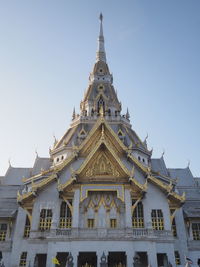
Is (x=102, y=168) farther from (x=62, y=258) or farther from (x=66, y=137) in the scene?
(x=66, y=137)

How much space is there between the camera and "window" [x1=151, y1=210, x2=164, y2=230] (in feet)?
69.5

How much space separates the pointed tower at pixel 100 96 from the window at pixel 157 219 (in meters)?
14.8

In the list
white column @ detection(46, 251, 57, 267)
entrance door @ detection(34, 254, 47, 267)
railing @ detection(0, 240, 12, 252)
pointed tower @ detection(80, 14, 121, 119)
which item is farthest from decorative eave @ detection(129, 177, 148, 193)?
pointed tower @ detection(80, 14, 121, 119)

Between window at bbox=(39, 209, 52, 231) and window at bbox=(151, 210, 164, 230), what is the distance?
321 inches

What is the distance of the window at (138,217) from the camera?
2136 cm

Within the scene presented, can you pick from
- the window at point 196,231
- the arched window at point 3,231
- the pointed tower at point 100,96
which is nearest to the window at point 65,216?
the arched window at point 3,231

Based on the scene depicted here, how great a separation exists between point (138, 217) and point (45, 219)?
7375mm

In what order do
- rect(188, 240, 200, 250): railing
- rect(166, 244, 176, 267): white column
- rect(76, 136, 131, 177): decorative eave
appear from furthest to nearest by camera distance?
rect(188, 240, 200, 250): railing < rect(76, 136, 131, 177): decorative eave < rect(166, 244, 176, 267): white column

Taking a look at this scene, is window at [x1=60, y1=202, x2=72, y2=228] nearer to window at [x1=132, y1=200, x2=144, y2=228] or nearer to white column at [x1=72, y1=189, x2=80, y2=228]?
white column at [x1=72, y1=189, x2=80, y2=228]

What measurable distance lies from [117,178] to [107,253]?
5.58m

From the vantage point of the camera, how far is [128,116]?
35438 millimetres

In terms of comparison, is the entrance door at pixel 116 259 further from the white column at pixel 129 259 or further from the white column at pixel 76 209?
the white column at pixel 76 209

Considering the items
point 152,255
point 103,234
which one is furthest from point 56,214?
point 152,255

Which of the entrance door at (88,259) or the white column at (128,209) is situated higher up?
the white column at (128,209)
